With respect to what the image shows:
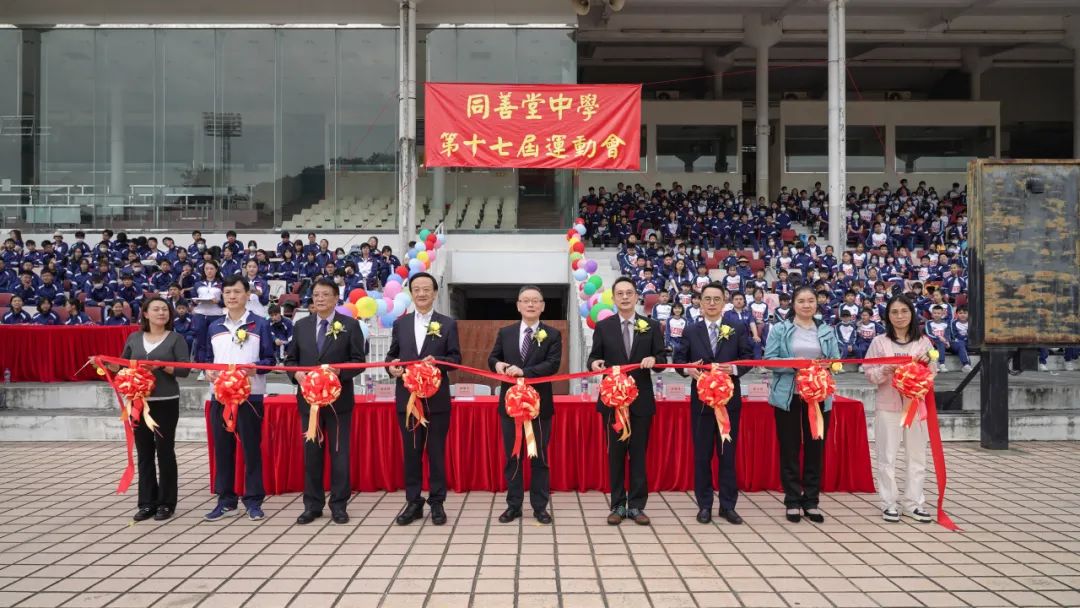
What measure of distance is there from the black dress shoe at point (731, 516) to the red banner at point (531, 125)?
8.02m

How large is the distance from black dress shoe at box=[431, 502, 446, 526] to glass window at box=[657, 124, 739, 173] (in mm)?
21247

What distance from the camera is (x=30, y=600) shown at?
11.6 feet

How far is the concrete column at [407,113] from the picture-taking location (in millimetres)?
14977

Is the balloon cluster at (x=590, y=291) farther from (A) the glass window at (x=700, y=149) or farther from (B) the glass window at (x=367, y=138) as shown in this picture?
(A) the glass window at (x=700, y=149)

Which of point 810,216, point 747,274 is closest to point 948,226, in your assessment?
point 810,216

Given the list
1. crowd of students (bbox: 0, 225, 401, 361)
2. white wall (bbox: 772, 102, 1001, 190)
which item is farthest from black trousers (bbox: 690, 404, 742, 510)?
white wall (bbox: 772, 102, 1001, 190)

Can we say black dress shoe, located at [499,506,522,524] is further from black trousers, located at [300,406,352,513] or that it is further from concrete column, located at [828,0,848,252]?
concrete column, located at [828,0,848,252]

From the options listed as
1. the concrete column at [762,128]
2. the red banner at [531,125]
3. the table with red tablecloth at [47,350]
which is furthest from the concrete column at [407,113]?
the concrete column at [762,128]

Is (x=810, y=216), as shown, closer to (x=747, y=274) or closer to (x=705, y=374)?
(x=747, y=274)

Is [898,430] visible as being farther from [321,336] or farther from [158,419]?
[158,419]

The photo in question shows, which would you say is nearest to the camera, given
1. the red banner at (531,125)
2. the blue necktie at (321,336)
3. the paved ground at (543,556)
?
the paved ground at (543,556)

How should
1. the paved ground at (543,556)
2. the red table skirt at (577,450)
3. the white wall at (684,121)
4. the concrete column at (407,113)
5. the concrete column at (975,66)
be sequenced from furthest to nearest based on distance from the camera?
the concrete column at (975,66) → the white wall at (684,121) → the concrete column at (407,113) → the red table skirt at (577,450) → the paved ground at (543,556)

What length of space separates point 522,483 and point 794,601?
1.91 metres

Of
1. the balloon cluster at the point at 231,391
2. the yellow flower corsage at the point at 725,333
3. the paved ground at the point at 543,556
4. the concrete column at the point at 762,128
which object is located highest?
the concrete column at the point at 762,128
